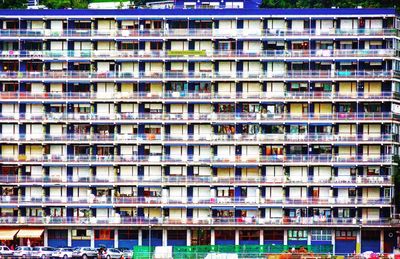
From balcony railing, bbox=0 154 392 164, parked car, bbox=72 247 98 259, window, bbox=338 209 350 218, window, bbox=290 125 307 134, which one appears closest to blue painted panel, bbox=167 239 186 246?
balcony railing, bbox=0 154 392 164

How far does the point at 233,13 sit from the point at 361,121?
2525cm

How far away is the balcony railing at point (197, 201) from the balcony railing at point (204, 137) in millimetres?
8653

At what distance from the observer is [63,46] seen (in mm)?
177500

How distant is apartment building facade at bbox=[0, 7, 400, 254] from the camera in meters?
172

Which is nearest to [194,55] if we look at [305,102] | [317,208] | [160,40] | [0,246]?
[160,40]

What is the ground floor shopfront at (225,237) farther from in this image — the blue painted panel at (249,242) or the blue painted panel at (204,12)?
the blue painted panel at (204,12)

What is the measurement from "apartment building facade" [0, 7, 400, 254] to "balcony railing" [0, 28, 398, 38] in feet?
0.67

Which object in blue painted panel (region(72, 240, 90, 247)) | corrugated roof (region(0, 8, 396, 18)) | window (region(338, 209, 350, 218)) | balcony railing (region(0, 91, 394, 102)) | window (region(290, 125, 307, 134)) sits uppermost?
corrugated roof (region(0, 8, 396, 18))

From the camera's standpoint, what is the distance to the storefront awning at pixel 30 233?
17100 centimetres

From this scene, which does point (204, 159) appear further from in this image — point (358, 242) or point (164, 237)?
point (358, 242)

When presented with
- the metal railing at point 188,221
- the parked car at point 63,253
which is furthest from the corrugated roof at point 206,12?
the parked car at point 63,253

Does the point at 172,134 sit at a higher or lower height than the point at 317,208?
higher

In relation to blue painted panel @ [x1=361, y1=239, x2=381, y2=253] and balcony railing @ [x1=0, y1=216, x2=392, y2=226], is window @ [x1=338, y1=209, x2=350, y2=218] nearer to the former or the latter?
balcony railing @ [x1=0, y1=216, x2=392, y2=226]

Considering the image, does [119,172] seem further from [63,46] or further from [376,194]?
[376,194]
